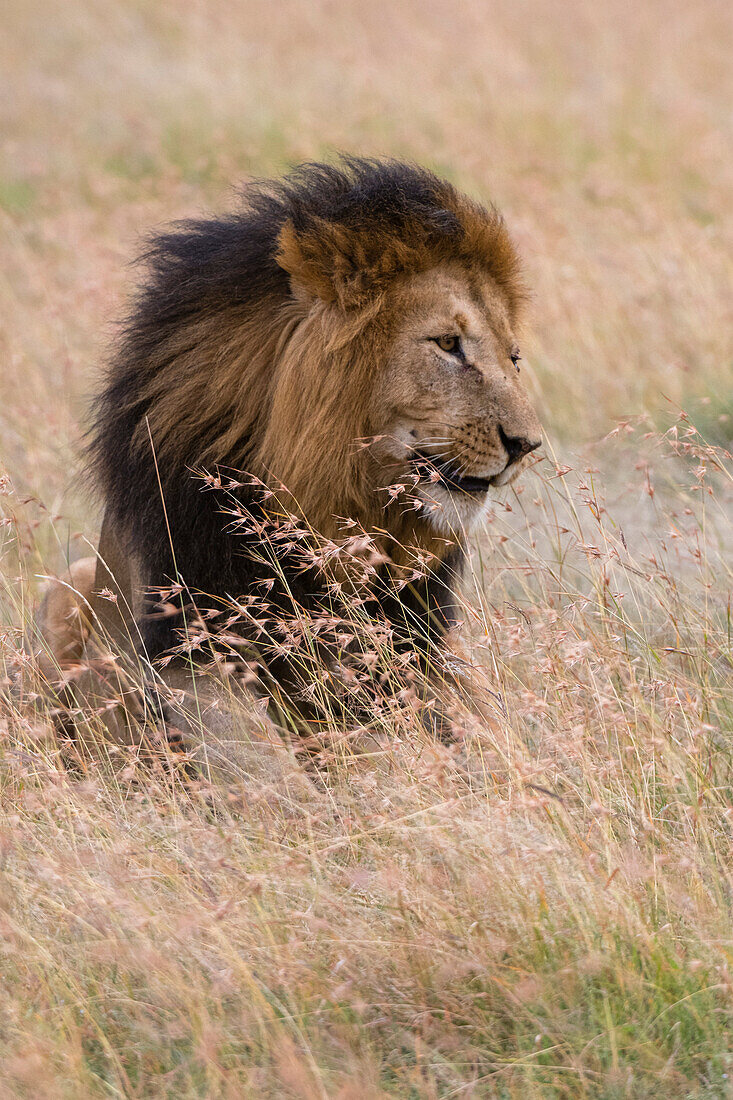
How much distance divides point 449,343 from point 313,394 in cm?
40

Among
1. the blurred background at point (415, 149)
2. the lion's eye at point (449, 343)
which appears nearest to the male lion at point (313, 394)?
the lion's eye at point (449, 343)

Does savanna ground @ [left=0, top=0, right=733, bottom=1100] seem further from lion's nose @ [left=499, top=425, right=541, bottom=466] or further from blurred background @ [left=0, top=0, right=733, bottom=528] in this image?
blurred background @ [left=0, top=0, right=733, bottom=528]

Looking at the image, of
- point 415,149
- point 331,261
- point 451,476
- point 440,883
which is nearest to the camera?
point 440,883

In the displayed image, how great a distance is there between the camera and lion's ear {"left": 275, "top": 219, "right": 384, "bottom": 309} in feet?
10.5

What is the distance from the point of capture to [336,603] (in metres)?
3.51

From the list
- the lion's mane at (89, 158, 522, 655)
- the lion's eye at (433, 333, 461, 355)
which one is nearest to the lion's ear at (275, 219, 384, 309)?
the lion's mane at (89, 158, 522, 655)

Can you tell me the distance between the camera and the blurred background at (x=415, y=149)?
23.9 feet

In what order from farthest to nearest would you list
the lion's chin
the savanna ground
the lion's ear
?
the lion's chin, the lion's ear, the savanna ground

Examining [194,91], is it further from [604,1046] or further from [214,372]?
[604,1046]

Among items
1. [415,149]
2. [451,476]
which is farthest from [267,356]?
[415,149]

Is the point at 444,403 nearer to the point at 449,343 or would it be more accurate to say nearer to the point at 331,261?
the point at 449,343

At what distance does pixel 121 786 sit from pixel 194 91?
12320 mm

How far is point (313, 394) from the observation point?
10.7 ft

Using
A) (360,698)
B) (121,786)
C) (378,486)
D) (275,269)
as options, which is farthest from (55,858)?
(275,269)
